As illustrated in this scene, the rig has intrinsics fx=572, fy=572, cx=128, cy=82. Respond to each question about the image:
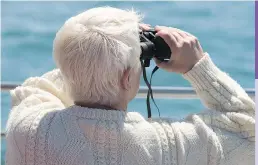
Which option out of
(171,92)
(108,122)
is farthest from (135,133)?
(171,92)

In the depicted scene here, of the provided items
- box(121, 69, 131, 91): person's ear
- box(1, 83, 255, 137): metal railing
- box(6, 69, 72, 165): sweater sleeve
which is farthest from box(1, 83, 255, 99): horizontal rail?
box(121, 69, 131, 91): person's ear

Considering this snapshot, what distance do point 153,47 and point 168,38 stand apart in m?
0.04

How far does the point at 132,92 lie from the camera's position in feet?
3.84

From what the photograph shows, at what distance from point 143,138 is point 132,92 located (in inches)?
3.9

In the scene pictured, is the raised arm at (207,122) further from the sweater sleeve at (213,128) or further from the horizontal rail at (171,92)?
Answer: the horizontal rail at (171,92)

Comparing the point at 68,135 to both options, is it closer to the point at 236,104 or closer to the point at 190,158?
the point at 190,158

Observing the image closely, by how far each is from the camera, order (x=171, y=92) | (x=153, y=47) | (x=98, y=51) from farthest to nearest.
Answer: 1. (x=171, y=92)
2. (x=153, y=47)
3. (x=98, y=51)

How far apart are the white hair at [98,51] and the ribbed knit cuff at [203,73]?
0.53 feet

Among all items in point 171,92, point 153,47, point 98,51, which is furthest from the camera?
point 171,92

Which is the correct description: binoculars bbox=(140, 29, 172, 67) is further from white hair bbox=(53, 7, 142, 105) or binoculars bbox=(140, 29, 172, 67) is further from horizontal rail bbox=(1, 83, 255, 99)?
horizontal rail bbox=(1, 83, 255, 99)

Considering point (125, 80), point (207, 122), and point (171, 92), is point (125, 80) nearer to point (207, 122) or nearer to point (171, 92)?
point (207, 122)

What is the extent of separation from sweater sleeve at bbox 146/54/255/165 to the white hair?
142 mm

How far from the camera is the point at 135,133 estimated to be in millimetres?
1137

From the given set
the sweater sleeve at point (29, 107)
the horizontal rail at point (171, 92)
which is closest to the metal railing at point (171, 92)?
the horizontal rail at point (171, 92)
